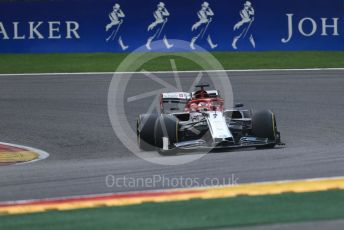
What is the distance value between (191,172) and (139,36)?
16196mm

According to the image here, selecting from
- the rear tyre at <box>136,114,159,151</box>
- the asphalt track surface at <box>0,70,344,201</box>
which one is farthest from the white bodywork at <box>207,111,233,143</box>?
the rear tyre at <box>136,114,159,151</box>

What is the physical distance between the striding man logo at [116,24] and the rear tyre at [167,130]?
13.1 m

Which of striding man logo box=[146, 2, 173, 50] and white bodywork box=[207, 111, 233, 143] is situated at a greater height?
striding man logo box=[146, 2, 173, 50]

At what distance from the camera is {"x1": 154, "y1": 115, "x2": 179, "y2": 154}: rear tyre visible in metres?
13.0

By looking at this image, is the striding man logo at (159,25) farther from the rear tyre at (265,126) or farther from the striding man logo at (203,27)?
the rear tyre at (265,126)

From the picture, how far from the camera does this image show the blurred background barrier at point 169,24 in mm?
25688

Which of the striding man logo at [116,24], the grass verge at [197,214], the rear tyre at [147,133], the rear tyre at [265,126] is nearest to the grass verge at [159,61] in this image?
the striding man logo at [116,24]

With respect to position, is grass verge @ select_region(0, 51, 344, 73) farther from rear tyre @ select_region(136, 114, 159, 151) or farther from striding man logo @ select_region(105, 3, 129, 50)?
rear tyre @ select_region(136, 114, 159, 151)

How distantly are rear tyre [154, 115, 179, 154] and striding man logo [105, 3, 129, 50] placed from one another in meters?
13.1

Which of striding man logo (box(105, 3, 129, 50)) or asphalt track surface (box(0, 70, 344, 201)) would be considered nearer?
asphalt track surface (box(0, 70, 344, 201))

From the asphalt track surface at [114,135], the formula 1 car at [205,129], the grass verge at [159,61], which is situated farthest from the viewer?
the grass verge at [159,61]

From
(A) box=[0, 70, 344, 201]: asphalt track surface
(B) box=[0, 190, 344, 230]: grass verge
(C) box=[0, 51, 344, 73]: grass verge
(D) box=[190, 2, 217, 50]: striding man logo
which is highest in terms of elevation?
(D) box=[190, 2, 217, 50]: striding man logo

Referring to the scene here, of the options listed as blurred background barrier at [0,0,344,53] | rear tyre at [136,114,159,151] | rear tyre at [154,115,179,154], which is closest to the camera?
rear tyre at [154,115,179,154]

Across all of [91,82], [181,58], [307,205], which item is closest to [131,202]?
[307,205]
